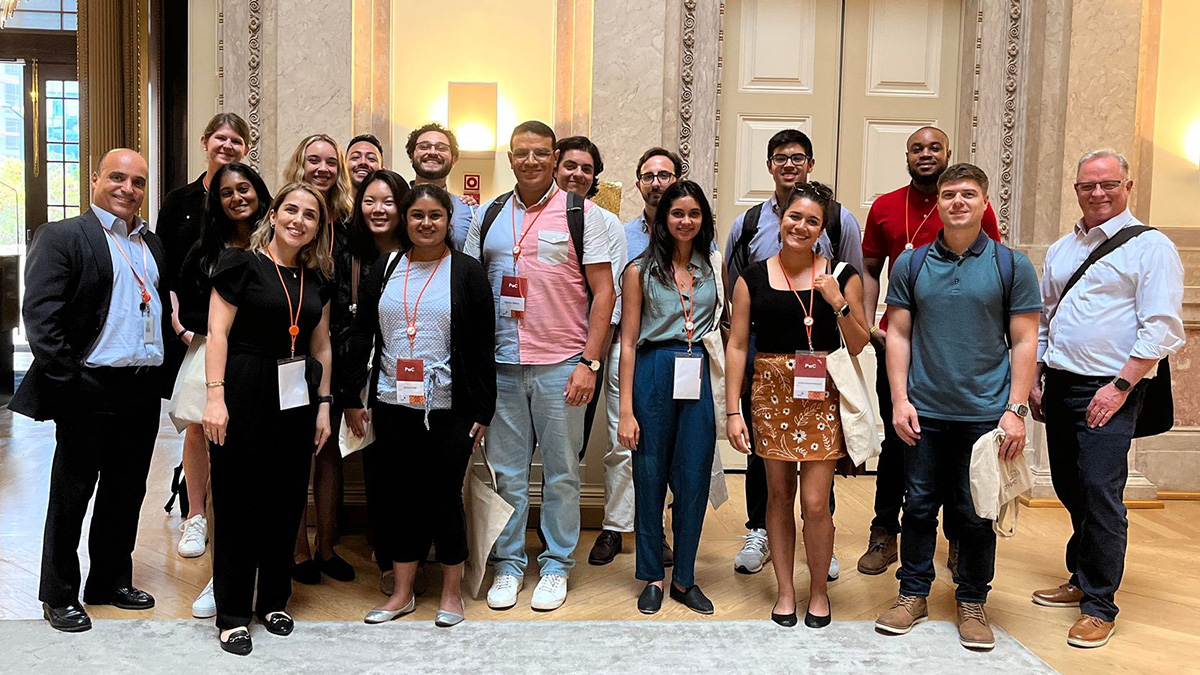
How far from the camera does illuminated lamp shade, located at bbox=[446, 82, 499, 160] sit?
6133 millimetres

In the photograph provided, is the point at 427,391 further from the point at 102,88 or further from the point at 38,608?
the point at 102,88

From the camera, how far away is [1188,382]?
6.01 m

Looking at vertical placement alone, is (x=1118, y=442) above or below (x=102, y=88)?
below

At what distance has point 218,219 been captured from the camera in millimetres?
3672

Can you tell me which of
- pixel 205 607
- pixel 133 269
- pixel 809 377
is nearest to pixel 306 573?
pixel 205 607

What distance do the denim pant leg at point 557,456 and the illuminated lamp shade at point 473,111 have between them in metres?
2.80

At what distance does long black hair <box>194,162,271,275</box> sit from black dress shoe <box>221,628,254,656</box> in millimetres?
1297

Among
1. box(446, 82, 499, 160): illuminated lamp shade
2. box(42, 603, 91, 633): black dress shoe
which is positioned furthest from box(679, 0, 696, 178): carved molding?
box(42, 603, 91, 633): black dress shoe

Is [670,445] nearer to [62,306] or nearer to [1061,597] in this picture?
[1061,597]

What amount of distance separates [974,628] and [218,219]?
3188mm

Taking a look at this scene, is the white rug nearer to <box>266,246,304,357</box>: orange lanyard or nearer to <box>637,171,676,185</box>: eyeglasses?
<box>266,246,304,357</box>: orange lanyard

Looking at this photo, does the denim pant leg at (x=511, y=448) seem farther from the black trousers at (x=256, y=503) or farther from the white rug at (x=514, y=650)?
the black trousers at (x=256, y=503)

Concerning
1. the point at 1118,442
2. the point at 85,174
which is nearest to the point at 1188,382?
the point at 1118,442

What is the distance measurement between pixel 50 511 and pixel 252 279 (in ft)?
3.85
